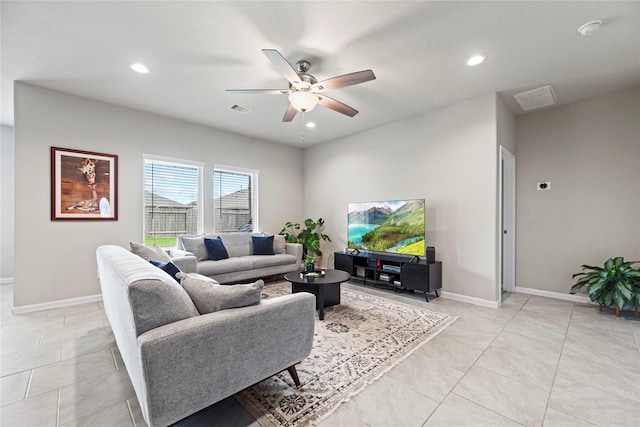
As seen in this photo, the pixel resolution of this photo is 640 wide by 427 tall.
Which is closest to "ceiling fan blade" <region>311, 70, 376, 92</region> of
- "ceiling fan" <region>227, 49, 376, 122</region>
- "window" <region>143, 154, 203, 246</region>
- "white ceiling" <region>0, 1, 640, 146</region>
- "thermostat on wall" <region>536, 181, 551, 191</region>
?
"ceiling fan" <region>227, 49, 376, 122</region>

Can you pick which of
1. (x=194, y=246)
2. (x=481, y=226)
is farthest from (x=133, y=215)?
(x=481, y=226)

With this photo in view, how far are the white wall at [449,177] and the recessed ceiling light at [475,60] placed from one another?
904 millimetres

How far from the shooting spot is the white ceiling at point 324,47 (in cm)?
210

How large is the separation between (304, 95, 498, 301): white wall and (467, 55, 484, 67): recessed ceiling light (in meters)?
0.90

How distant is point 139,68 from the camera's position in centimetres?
293

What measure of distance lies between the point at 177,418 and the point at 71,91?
432 cm

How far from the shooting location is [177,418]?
125cm

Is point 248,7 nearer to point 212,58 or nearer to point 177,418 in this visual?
point 212,58

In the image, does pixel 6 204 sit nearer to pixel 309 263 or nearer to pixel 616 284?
pixel 309 263

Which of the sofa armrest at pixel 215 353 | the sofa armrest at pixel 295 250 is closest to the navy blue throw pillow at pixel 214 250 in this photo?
the sofa armrest at pixel 295 250

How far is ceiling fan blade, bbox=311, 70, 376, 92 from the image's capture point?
91.8 inches

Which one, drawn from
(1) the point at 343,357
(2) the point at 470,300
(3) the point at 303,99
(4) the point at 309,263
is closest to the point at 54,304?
(4) the point at 309,263

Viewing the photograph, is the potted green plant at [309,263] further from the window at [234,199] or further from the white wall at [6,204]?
the white wall at [6,204]

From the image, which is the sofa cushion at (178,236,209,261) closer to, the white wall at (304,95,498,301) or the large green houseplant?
the large green houseplant
